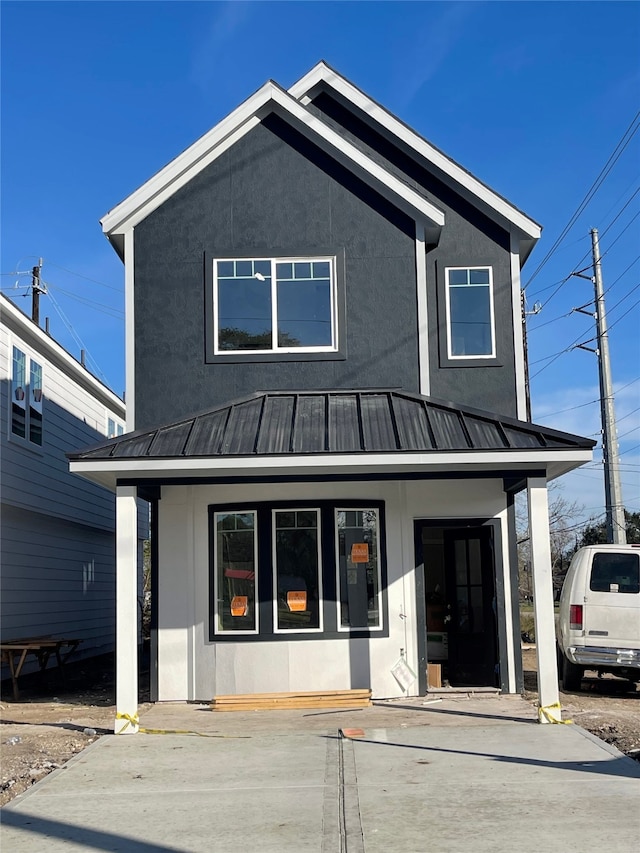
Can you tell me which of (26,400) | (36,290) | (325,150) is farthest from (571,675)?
(36,290)

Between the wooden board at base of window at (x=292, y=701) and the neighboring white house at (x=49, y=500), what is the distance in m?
5.35

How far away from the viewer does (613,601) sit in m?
13.4

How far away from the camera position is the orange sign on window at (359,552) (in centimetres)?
1319

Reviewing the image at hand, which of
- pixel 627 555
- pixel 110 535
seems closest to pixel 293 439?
pixel 627 555

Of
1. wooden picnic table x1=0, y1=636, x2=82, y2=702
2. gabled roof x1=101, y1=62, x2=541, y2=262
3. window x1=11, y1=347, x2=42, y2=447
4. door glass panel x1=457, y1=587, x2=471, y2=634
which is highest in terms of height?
gabled roof x1=101, y1=62, x2=541, y2=262

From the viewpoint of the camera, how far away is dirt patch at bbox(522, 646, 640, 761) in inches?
390

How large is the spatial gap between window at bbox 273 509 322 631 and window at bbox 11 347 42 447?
5.85m

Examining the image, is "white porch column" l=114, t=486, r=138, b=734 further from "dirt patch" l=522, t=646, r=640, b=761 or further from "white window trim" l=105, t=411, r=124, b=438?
"white window trim" l=105, t=411, r=124, b=438

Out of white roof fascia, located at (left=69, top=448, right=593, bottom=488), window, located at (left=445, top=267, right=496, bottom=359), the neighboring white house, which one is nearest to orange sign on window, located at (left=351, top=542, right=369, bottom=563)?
white roof fascia, located at (left=69, top=448, right=593, bottom=488)

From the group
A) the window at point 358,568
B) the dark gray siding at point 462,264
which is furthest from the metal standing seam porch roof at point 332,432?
the window at point 358,568

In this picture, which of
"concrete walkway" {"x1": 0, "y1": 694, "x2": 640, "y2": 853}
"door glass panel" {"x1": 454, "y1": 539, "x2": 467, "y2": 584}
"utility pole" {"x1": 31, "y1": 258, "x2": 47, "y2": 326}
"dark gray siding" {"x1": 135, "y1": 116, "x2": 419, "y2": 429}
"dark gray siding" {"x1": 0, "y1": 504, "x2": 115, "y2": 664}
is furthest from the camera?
"utility pole" {"x1": 31, "y1": 258, "x2": 47, "y2": 326}

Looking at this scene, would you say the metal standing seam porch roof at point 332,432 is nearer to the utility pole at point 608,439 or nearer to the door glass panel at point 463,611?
the door glass panel at point 463,611

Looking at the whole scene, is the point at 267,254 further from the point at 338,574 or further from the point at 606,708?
the point at 606,708

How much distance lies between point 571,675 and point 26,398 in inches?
407
